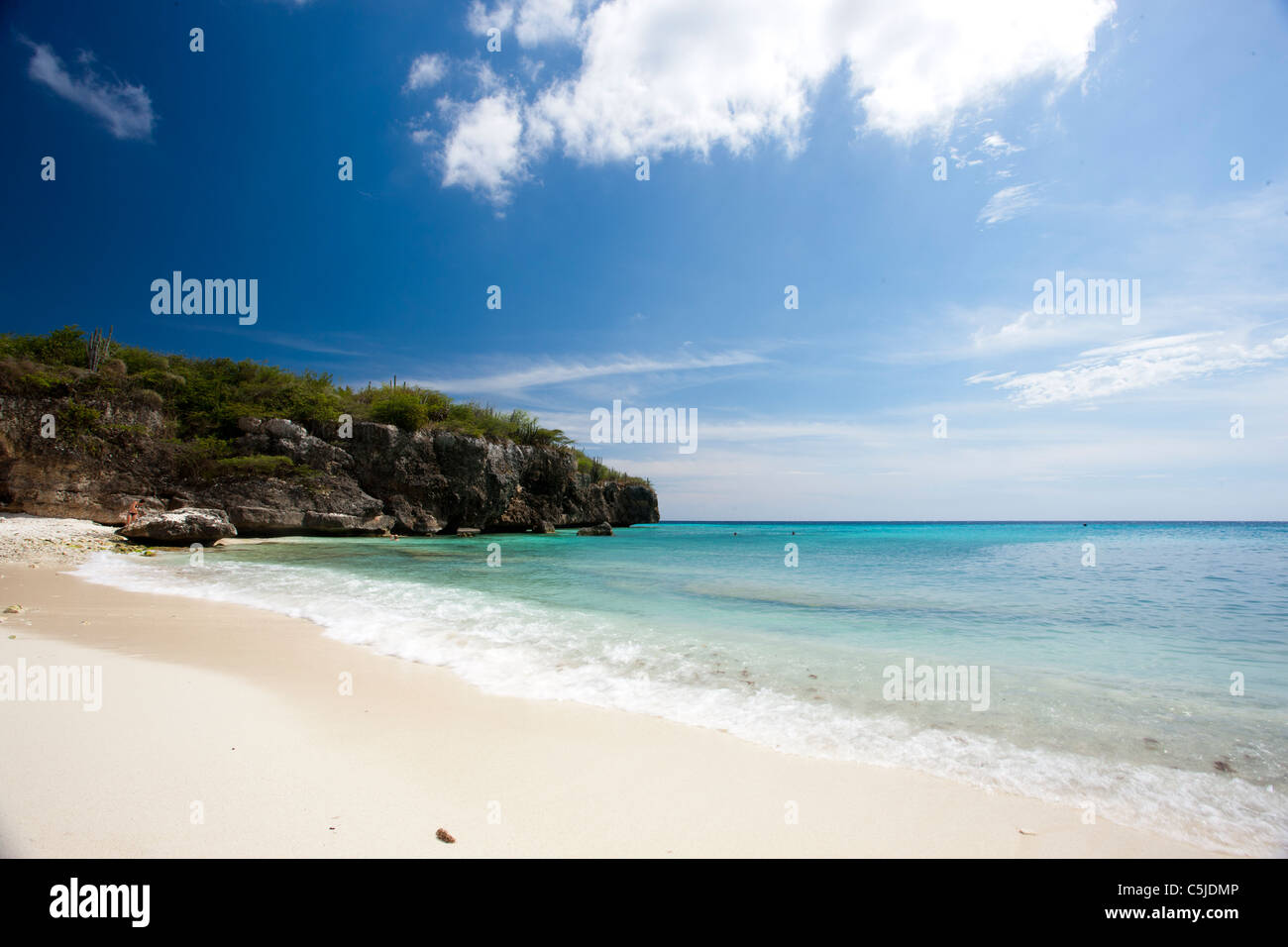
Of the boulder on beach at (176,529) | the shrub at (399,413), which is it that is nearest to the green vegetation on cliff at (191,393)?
the shrub at (399,413)

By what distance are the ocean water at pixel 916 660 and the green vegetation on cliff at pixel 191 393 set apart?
52.4ft

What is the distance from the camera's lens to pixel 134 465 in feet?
85.2

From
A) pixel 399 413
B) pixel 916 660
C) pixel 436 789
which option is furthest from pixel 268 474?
pixel 916 660

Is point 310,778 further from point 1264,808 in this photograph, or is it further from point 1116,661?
point 1116,661

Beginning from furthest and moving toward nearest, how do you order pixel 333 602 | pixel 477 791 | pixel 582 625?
pixel 333 602 < pixel 582 625 < pixel 477 791

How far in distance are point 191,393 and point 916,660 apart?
40.0m

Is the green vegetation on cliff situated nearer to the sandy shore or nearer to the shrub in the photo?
the shrub

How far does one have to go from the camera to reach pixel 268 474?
1131 inches

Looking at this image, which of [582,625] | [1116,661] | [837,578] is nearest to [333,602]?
[582,625]

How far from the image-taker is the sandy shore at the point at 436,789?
247 cm

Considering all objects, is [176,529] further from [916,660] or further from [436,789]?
[916,660]
